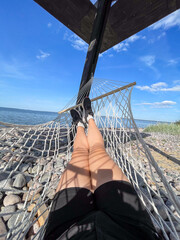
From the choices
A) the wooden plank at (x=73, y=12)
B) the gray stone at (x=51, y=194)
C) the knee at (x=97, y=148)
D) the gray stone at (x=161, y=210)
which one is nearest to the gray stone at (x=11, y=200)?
the gray stone at (x=51, y=194)

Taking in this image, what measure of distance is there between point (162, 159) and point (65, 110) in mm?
1335

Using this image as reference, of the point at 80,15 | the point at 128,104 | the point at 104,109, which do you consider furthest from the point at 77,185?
the point at 80,15

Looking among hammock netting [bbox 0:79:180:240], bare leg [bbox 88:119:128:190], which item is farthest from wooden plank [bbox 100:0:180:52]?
bare leg [bbox 88:119:128:190]

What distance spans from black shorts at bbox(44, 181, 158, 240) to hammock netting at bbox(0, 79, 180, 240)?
0.38 feet

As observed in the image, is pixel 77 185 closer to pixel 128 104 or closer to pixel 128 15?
pixel 128 104

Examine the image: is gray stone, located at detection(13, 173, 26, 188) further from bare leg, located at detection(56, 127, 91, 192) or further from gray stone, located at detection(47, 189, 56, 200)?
bare leg, located at detection(56, 127, 91, 192)

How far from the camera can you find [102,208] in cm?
36

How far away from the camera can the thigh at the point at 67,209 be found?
316 millimetres

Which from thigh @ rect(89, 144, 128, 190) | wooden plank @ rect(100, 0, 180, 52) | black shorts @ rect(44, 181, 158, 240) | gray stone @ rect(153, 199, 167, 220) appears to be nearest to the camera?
black shorts @ rect(44, 181, 158, 240)

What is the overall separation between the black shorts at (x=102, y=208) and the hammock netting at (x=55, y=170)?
0.11 metres

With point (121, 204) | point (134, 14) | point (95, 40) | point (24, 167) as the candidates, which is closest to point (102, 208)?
point (121, 204)

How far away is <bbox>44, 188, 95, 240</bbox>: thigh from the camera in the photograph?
316 mm

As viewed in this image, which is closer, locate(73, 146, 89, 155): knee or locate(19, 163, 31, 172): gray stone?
locate(73, 146, 89, 155): knee

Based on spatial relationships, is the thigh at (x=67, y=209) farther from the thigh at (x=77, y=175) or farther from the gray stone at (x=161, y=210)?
the gray stone at (x=161, y=210)
